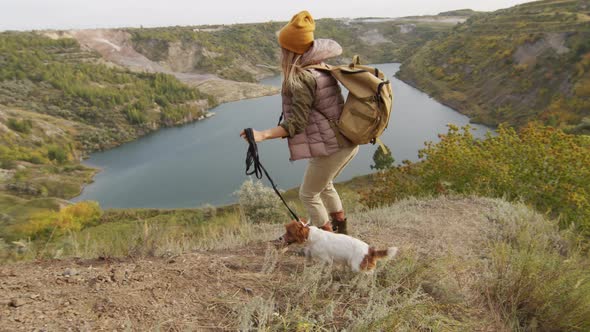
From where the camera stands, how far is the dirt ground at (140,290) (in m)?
1.78

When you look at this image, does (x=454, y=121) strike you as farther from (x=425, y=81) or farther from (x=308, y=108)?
(x=308, y=108)

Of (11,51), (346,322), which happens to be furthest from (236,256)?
(11,51)

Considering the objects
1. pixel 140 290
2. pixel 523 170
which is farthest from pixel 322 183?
pixel 523 170

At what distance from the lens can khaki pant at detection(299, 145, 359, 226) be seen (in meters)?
2.71

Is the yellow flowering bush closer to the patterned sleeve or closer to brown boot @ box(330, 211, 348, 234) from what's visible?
brown boot @ box(330, 211, 348, 234)

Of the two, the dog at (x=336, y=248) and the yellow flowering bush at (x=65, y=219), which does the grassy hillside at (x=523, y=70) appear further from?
the yellow flowering bush at (x=65, y=219)

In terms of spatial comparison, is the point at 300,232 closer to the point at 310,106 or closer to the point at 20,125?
the point at 310,106

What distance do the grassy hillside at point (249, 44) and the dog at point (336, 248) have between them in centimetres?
10425

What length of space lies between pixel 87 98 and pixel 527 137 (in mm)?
78627

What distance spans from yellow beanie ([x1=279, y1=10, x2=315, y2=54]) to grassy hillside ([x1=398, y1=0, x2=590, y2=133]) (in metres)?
30.5

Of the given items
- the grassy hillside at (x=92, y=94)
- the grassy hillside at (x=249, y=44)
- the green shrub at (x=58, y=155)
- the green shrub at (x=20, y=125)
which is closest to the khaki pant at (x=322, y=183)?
the green shrub at (x=58, y=155)

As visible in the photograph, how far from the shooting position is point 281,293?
223cm

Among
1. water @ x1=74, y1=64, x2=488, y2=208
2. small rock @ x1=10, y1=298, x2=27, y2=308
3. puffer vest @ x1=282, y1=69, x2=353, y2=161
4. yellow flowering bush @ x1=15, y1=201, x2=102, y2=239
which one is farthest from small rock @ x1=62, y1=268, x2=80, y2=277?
water @ x1=74, y1=64, x2=488, y2=208

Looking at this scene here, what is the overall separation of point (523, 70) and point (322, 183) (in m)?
52.1
